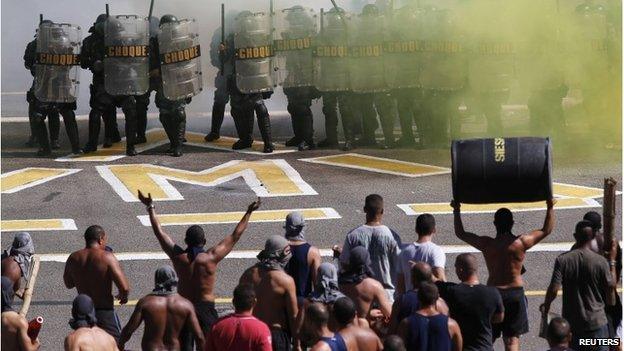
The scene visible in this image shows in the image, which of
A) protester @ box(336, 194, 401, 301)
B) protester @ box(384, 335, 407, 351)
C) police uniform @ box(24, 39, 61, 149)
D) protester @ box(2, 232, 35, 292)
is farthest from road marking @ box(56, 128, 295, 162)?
protester @ box(384, 335, 407, 351)

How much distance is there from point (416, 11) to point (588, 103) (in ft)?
10.0

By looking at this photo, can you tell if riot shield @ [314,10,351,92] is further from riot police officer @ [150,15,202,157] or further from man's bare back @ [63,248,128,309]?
man's bare back @ [63,248,128,309]

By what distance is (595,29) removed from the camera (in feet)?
74.0

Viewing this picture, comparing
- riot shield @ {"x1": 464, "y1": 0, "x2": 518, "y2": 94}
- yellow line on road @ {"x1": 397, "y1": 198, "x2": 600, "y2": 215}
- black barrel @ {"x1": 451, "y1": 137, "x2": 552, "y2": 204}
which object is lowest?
yellow line on road @ {"x1": 397, "y1": 198, "x2": 600, "y2": 215}

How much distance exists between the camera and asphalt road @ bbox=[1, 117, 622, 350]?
15.4 metres

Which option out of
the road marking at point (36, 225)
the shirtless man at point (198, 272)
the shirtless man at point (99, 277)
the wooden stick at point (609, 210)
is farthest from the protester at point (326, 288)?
the road marking at point (36, 225)

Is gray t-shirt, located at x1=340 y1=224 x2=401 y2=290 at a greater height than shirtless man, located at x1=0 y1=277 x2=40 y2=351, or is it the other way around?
gray t-shirt, located at x1=340 y1=224 x2=401 y2=290

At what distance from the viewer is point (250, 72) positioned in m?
21.3

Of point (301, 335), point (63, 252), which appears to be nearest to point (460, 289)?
point (301, 335)

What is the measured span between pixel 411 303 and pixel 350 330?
90 centimetres

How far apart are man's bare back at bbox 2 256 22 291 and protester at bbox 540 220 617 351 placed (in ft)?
13.3

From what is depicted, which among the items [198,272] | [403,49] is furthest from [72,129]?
[198,272]

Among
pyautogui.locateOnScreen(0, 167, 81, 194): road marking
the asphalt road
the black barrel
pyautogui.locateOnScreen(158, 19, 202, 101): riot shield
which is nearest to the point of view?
the black barrel

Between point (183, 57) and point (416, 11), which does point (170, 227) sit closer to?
point (183, 57)
